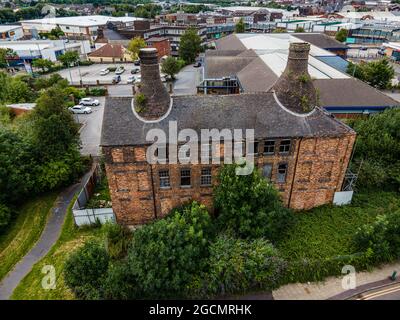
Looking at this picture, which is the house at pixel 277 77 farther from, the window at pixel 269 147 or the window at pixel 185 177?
the window at pixel 185 177

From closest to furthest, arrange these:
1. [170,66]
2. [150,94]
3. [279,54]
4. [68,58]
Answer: [150,94], [279,54], [170,66], [68,58]

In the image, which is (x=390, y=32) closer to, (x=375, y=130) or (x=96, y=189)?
(x=375, y=130)

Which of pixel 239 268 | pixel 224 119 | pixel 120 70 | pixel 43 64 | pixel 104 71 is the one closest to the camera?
pixel 239 268

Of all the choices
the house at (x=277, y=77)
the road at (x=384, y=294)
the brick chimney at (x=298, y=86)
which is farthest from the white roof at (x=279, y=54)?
the road at (x=384, y=294)

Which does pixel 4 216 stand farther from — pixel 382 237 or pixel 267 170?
pixel 382 237

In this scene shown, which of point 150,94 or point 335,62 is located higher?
point 150,94

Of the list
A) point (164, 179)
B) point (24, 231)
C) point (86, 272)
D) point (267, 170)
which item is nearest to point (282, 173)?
point (267, 170)

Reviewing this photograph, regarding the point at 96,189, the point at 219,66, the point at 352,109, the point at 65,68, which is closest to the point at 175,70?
the point at 219,66
